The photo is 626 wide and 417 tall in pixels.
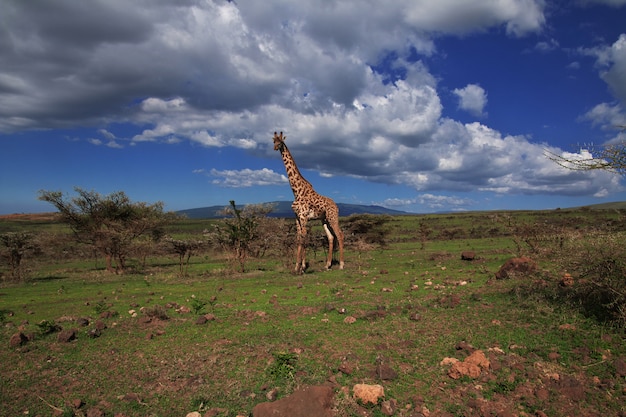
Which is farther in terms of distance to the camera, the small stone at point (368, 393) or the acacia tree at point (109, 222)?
the acacia tree at point (109, 222)

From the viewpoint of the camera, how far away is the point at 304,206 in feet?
66.1

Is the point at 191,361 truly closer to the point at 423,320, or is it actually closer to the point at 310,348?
the point at 310,348

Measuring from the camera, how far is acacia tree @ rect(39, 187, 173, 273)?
26406 millimetres

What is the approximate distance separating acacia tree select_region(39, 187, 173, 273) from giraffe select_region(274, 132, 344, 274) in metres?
13.7

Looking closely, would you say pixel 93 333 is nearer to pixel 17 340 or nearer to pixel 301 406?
pixel 17 340

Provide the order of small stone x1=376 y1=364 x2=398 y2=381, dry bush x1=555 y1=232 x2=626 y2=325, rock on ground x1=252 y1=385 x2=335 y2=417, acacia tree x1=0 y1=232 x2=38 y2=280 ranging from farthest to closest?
acacia tree x1=0 y1=232 x2=38 y2=280
dry bush x1=555 y1=232 x2=626 y2=325
small stone x1=376 y1=364 x2=398 y2=381
rock on ground x1=252 y1=385 x2=335 y2=417

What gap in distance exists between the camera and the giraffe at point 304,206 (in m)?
20.0

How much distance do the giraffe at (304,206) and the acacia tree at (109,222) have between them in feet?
45.0

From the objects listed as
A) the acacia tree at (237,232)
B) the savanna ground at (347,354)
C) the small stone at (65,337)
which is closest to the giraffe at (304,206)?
Answer: the acacia tree at (237,232)

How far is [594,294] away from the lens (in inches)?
322

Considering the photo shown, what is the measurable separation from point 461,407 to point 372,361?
5.67ft

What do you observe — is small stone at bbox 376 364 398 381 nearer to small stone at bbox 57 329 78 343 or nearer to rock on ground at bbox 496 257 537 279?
small stone at bbox 57 329 78 343

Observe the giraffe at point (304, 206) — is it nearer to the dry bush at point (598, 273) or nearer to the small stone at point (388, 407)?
the dry bush at point (598, 273)

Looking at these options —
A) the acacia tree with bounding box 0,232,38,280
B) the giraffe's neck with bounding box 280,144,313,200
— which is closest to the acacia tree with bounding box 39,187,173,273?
the acacia tree with bounding box 0,232,38,280
